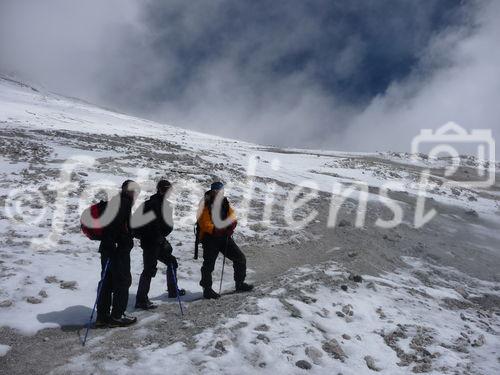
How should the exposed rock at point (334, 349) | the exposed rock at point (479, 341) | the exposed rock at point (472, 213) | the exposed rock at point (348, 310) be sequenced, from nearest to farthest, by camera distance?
1. the exposed rock at point (334, 349)
2. the exposed rock at point (479, 341)
3. the exposed rock at point (348, 310)
4. the exposed rock at point (472, 213)

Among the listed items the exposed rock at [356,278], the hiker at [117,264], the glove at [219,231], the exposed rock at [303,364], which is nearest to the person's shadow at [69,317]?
the hiker at [117,264]

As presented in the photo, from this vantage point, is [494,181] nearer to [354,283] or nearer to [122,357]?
[354,283]

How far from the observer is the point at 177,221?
15.8 meters

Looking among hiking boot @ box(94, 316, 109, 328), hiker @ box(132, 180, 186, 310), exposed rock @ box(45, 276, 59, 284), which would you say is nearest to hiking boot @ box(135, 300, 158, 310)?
hiker @ box(132, 180, 186, 310)

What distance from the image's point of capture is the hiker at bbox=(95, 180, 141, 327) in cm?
747

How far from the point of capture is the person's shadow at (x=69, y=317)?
7.62m

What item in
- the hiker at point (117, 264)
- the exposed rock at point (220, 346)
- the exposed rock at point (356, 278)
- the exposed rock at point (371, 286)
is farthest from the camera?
the exposed rock at point (356, 278)

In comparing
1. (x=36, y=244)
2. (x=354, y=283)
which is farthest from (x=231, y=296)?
(x=36, y=244)

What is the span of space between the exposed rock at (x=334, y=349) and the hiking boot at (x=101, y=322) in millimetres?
3697

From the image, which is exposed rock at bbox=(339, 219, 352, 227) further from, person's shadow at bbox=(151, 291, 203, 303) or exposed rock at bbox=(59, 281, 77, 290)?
exposed rock at bbox=(59, 281, 77, 290)

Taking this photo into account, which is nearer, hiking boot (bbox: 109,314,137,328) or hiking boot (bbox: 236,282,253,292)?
hiking boot (bbox: 109,314,137,328)

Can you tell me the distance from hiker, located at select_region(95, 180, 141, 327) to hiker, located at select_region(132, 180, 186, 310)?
67 centimetres

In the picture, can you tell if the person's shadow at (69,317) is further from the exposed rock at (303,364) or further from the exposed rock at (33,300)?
the exposed rock at (303,364)

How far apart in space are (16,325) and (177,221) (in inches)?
338
